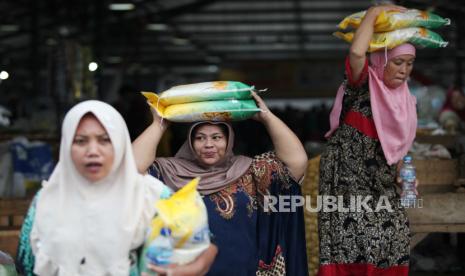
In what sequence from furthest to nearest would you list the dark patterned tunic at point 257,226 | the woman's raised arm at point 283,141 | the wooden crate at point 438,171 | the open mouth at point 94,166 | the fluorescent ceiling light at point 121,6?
the fluorescent ceiling light at point 121,6 < the wooden crate at point 438,171 < the woman's raised arm at point 283,141 < the dark patterned tunic at point 257,226 < the open mouth at point 94,166

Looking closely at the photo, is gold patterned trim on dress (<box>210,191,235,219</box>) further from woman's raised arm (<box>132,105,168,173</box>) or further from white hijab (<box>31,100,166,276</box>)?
white hijab (<box>31,100,166,276</box>)

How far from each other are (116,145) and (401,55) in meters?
2.13

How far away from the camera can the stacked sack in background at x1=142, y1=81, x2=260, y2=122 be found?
15.2 feet

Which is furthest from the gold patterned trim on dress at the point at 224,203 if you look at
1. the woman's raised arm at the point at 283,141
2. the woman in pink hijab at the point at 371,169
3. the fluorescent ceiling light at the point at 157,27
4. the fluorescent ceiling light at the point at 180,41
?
the fluorescent ceiling light at the point at 180,41

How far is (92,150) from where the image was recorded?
11.4 feet

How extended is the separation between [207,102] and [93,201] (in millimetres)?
1277

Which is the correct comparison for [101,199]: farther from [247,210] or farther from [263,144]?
[263,144]

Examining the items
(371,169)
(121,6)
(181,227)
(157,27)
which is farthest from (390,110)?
(157,27)

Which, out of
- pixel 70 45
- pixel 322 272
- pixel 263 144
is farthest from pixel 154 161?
pixel 263 144

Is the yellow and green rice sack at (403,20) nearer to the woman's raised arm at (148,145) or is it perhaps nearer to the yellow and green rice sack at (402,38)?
the yellow and green rice sack at (402,38)

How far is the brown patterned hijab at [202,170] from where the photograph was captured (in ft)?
15.2

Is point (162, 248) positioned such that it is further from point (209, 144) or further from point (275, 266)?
point (275, 266)

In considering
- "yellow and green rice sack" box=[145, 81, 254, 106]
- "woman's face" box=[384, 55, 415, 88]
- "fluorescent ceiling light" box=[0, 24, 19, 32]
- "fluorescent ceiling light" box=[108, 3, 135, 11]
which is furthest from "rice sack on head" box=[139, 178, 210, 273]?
"fluorescent ceiling light" box=[0, 24, 19, 32]

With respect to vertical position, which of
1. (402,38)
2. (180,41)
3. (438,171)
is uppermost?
(180,41)
